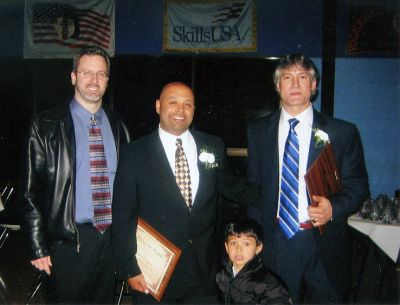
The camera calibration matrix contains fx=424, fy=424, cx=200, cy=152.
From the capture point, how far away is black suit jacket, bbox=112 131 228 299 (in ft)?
8.01

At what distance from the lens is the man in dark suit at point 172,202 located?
245cm

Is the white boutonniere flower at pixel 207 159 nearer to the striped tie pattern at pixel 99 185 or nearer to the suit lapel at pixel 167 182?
the suit lapel at pixel 167 182

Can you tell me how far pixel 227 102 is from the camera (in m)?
8.32

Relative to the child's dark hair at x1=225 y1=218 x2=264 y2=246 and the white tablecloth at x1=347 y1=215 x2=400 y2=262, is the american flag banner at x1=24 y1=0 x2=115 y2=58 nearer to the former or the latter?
the white tablecloth at x1=347 y1=215 x2=400 y2=262

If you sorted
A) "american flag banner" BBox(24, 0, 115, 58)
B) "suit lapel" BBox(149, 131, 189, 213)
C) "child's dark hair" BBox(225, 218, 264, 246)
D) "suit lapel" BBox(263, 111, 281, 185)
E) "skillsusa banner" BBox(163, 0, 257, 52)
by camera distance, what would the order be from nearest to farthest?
"suit lapel" BBox(149, 131, 189, 213) → "suit lapel" BBox(263, 111, 281, 185) → "child's dark hair" BBox(225, 218, 264, 246) → "skillsusa banner" BBox(163, 0, 257, 52) → "american flag banner" BBox(24, 0, 115, 58)

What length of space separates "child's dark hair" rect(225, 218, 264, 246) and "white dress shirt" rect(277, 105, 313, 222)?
12.6 inches

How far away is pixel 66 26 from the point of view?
797cm

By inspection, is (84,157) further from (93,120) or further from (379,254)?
(379,254)

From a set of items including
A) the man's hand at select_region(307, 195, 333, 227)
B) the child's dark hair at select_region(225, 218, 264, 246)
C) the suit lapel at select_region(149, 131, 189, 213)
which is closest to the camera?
the man's hand at select_region(307, 195, 333, 227)

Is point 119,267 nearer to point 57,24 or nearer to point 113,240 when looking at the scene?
point 113,240

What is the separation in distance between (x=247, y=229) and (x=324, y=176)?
61cm

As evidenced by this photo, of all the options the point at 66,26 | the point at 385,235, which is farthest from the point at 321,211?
the point at 66,26

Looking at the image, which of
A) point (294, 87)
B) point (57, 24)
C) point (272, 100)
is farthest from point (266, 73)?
point (294, 87)

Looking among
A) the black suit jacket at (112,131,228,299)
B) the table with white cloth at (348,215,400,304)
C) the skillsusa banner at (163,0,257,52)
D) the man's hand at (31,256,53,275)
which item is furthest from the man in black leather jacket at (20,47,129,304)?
the skillsusa banner at (163,0,257,52)
